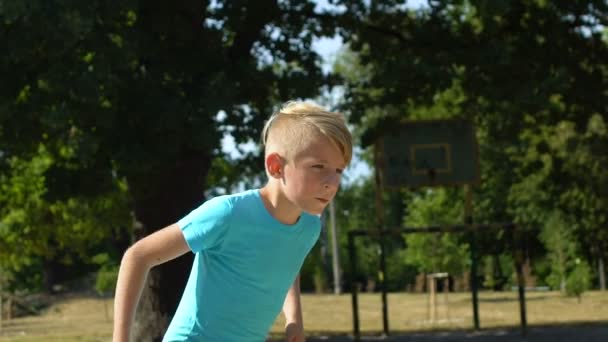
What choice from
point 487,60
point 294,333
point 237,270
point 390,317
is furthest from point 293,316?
point 390,317

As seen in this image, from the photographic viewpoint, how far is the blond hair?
3.66 m

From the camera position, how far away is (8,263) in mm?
37500

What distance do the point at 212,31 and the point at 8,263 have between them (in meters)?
19.5

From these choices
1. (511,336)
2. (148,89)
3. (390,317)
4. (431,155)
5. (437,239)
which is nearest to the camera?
(148,89)

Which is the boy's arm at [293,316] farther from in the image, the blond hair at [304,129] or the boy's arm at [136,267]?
the blond hair at [304,129]

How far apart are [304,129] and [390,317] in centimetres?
2947

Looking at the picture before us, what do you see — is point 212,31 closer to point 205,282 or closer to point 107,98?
point 107,98

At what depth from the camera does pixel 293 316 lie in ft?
13.7

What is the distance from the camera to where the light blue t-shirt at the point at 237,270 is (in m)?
3.84

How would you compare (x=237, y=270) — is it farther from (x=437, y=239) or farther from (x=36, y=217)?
(x=437, y=239)

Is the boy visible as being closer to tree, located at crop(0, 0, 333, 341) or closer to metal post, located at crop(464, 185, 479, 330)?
tree, located at crop(0, 0, 333, 341)

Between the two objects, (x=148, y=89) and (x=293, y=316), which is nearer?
(x=293, y=316)

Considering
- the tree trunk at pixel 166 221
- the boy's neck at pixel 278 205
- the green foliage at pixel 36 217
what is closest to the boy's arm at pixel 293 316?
the boy's neck at pixel 278 205

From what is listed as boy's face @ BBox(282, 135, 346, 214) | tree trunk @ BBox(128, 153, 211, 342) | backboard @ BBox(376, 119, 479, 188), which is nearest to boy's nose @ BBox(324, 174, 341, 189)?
boy's face @ BBox(282, 135, 346, 214)
